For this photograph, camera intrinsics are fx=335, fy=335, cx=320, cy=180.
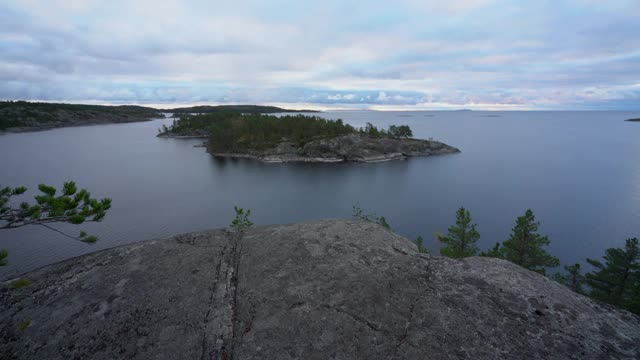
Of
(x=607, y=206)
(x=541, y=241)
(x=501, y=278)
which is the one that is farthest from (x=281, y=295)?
(x=607, y=206)

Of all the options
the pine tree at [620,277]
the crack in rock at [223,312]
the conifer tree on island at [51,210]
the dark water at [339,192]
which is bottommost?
the dark water at [339,192]

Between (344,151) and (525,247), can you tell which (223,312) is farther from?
(344,151)

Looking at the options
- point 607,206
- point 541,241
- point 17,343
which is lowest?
point 607,206

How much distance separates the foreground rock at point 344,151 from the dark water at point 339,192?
30.4 ft

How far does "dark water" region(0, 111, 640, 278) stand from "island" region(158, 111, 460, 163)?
9.52 metres

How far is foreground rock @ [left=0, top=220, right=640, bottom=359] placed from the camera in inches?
287

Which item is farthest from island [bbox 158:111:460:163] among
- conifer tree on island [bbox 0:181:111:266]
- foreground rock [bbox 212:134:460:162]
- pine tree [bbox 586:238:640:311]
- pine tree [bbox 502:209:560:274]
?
conifer tree on island [bbox 0:181:111:266]

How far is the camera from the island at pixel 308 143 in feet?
395

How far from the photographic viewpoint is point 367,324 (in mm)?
7840

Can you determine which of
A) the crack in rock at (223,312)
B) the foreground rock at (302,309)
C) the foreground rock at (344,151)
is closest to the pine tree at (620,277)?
the foreground rock at (302,309)

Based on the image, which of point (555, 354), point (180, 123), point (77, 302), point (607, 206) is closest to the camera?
point (555, 354)

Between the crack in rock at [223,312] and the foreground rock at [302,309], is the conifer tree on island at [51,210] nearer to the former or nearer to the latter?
the foreground rock at [302,309]

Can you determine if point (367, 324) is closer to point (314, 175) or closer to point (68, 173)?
point (314, 175)

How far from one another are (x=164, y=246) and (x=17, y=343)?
3.98 m
